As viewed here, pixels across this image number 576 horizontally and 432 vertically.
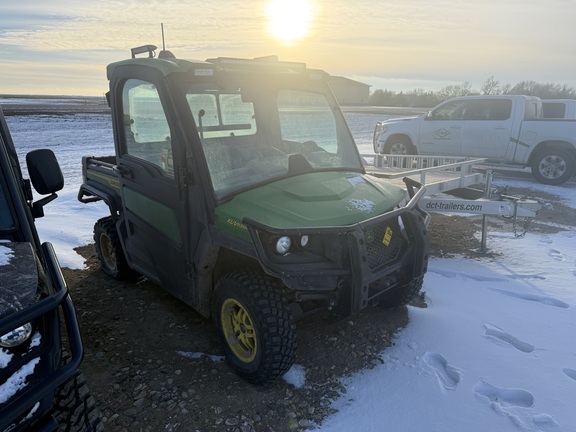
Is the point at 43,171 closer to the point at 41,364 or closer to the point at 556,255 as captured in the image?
the point at 41,364

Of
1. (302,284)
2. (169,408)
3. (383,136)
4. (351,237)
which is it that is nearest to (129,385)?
(169,408)

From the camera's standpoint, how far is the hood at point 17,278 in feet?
6.61

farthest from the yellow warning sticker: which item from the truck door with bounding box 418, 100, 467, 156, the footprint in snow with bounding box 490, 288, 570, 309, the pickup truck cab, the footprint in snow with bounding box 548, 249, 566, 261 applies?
the pickup truck cab

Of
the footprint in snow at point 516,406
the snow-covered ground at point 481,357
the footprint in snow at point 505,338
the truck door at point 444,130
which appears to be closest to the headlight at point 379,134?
the truck door at point 444,130

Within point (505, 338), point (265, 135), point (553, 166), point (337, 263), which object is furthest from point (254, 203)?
point (553, 166)

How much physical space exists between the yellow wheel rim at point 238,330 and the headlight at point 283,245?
0.58m

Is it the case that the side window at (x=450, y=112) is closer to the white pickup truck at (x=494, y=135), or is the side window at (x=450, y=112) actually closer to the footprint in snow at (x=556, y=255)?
the white pickup truck at (x=494, y=135)

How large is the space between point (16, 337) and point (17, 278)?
0.33 m

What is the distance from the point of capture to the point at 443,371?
3490 mm

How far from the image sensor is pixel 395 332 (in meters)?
4.05

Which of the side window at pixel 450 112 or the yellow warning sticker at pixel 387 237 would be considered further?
the side window at pixel 450 112

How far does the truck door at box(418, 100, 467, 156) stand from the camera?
11.8 meters

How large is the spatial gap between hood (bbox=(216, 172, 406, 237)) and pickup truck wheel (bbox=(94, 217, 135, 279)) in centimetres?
223

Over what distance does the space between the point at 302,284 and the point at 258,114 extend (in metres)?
1.78
